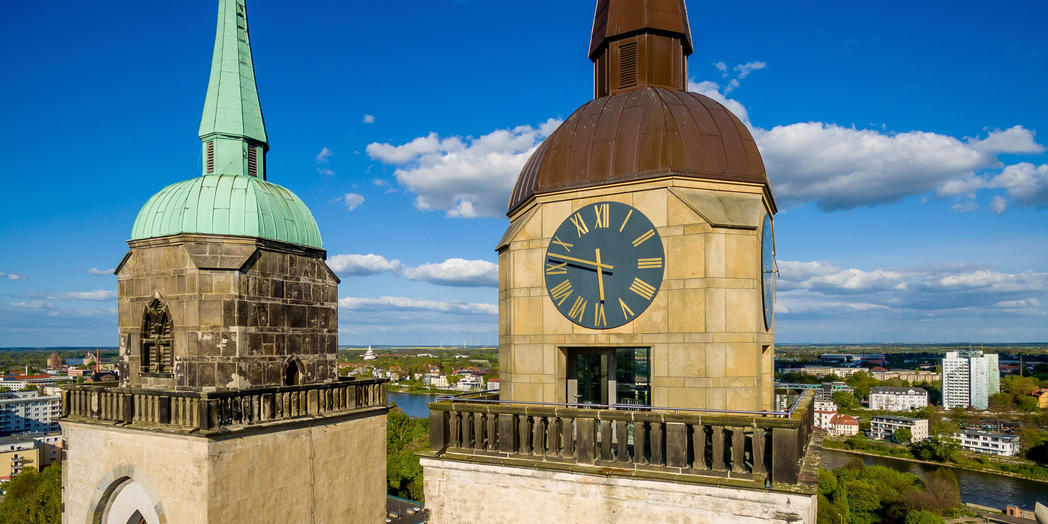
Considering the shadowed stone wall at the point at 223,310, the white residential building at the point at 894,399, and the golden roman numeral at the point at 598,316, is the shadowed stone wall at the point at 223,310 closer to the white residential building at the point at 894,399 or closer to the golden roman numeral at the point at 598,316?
the golden roman numeral at the point at 598,316

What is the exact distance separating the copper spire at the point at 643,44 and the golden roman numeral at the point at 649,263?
12.9 feet

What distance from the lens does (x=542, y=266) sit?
10.5 m

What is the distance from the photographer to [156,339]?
17109 millimetres

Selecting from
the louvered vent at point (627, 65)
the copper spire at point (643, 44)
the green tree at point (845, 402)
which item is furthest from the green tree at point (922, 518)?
the green tree at point (845, 402)

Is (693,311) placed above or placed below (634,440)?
above

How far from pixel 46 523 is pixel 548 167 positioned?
49.8 metres

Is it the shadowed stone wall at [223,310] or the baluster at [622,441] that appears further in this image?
the shadowed stone wall at [223,310]

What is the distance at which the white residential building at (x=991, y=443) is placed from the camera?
378ft

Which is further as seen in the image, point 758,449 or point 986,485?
point 986,485

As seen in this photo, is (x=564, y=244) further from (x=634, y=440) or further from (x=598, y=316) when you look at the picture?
(x=634, y=440)

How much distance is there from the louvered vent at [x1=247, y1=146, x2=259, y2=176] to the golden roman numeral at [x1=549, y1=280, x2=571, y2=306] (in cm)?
1294

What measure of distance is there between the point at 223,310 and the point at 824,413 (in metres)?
149

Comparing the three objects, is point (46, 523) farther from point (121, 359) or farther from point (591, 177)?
point (591, 177)

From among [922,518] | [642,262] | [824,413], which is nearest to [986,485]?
[824,413]
